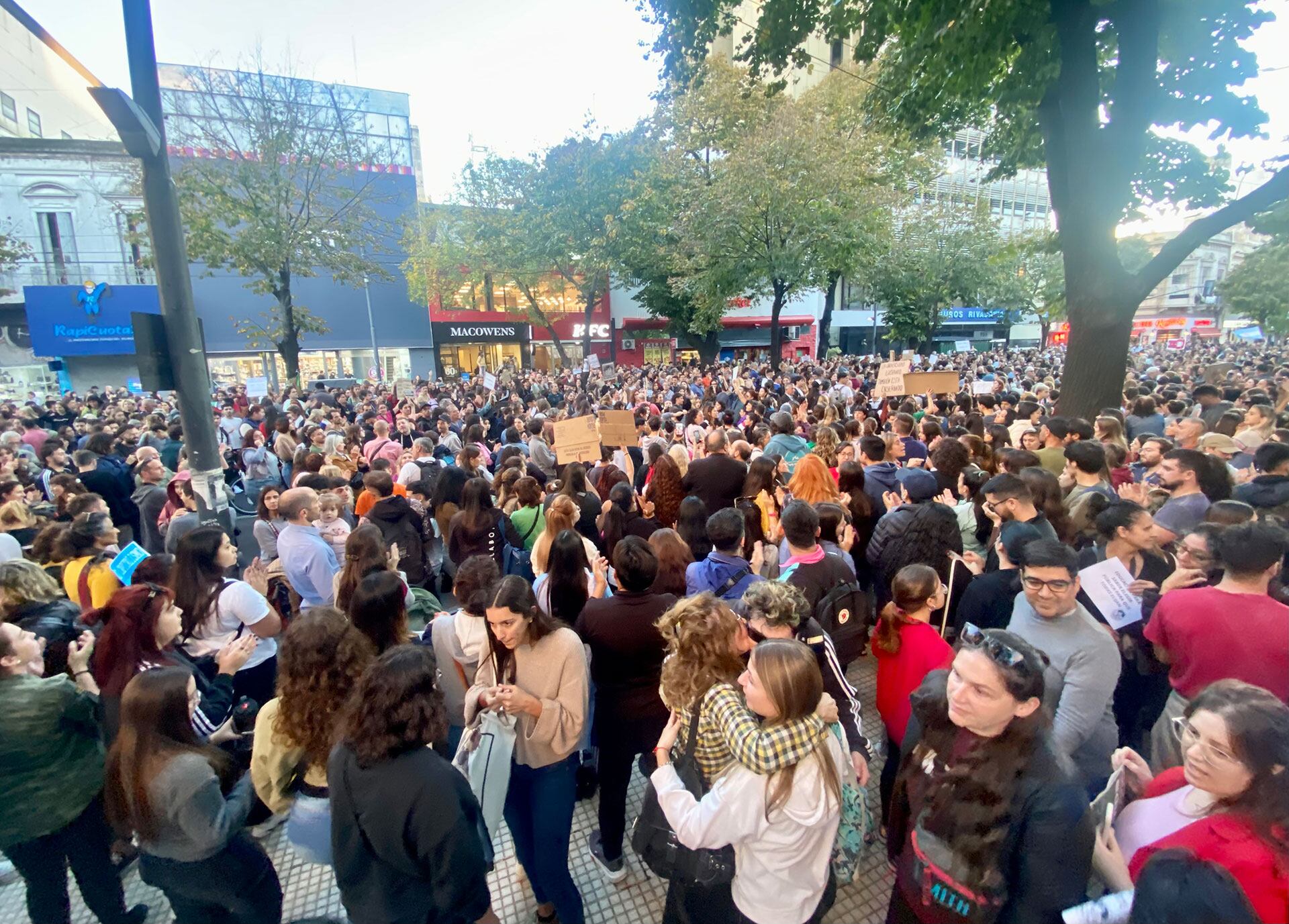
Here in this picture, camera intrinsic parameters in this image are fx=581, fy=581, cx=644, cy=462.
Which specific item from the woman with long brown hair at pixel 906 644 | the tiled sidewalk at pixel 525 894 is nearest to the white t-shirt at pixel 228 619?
the tiled sidewalk at pixel 525 894

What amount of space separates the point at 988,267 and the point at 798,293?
1027 cm

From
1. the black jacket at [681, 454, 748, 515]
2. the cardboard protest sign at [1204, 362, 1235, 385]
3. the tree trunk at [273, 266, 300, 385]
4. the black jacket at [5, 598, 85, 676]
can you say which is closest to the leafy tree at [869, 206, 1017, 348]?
the cardboard protest sign at [1204, 362, 1235, 385]

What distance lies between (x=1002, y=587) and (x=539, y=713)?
2.47m

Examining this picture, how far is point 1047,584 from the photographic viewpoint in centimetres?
239

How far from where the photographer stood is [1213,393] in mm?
7824

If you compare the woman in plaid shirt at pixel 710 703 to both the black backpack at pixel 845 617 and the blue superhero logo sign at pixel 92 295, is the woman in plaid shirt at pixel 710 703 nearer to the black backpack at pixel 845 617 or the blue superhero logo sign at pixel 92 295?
the black backpack at pixel 845 617

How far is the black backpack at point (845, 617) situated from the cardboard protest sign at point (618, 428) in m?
4.40

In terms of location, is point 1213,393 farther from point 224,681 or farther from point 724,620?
point 224,681

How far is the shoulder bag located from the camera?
6.75 ft

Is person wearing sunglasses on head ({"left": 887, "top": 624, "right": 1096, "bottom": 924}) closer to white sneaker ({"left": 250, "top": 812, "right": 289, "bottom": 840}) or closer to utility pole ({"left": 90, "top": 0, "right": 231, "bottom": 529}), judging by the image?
white sneaker ({"left": 250, "top": 812, "right": 289, "bottom": 840})

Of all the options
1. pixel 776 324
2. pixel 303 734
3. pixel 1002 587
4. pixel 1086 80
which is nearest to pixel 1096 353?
pixel 1086 80

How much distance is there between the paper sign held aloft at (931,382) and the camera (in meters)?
9.16

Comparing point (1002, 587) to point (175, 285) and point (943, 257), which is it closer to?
point (175, 285)

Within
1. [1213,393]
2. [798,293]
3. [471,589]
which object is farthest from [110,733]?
[798,293]
